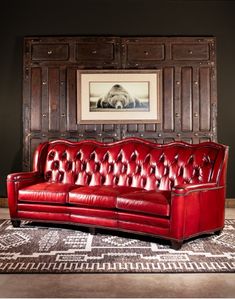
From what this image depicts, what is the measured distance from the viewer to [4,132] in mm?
6430

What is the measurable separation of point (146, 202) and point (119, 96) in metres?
2.41

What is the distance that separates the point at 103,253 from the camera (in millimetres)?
3873

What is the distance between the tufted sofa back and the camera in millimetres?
4762

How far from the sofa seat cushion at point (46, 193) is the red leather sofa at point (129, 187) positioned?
1 cm

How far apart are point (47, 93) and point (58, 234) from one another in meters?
2.44

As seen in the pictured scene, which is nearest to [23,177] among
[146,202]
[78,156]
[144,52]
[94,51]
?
[78,156]

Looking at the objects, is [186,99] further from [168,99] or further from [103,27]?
[103,27]

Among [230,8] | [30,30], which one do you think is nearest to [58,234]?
[30,30]

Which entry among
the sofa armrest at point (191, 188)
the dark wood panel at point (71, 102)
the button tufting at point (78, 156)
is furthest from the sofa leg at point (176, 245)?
the dark wood panel at point (71, 102)

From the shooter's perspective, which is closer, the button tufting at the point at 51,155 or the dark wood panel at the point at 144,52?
the button tufting at the point at 51,155

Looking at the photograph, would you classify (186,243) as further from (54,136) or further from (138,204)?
(54,136)

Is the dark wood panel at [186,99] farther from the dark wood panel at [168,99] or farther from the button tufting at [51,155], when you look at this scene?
the button tufting at [51,155]

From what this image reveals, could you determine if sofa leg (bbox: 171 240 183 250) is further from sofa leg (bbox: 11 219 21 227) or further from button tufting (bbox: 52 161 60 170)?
button tufting (bbox: 52 161 60 170)

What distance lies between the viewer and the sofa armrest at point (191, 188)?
4020mm
